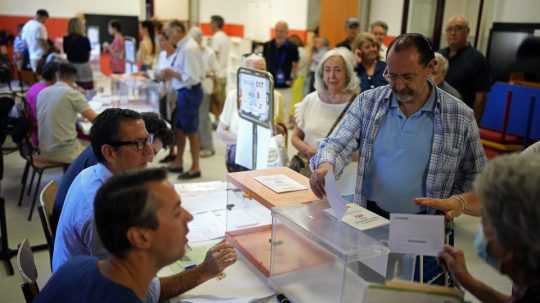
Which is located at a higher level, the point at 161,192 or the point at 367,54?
the point at 367,54

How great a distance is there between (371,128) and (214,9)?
924 cm

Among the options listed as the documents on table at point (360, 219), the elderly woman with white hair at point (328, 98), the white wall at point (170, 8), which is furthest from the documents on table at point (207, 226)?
the white wall at point (170, 8)

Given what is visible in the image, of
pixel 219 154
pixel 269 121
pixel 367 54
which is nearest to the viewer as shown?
pixel 269 121

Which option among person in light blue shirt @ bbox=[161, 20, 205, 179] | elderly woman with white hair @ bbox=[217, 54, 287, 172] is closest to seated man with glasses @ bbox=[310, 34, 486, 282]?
elderly woman with white hair @ bbox=[217, 54, 287, 172]

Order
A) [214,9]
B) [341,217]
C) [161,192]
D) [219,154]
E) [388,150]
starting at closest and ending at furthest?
[161,192] < [341,217] < [388,150] < [219,154] < [214,9]

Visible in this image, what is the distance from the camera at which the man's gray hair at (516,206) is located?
0.85 meters

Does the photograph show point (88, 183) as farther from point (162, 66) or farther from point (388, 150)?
point (162, 66)

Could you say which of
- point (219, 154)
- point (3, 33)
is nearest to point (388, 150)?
point (219, 154)

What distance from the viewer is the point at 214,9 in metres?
10.4

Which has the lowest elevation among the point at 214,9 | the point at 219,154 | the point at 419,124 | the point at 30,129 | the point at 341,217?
the point at 219,154

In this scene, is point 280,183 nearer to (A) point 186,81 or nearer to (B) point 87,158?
(B) point 87,158

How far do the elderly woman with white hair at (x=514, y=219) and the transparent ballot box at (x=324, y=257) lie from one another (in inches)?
16.8

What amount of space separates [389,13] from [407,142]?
18.4 ft

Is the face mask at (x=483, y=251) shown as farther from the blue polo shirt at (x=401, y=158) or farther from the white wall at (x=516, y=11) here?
the white wall at (x=516, y=11)
